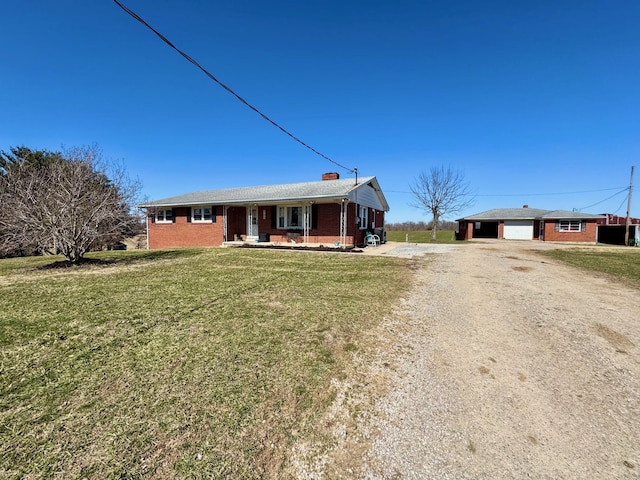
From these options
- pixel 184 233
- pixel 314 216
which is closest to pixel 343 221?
pixel 314 216

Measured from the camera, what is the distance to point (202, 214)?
737 inches

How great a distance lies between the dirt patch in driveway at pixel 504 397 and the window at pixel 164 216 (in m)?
19.0

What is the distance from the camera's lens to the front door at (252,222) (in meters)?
17.8

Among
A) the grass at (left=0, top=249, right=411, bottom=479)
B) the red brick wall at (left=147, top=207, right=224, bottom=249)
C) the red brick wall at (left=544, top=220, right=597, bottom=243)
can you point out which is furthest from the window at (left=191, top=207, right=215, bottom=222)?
the red brick wall at (left=544, top=220, right=597, bottom=243)

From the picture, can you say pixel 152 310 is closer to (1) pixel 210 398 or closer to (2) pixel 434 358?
(1) pixel 210 398

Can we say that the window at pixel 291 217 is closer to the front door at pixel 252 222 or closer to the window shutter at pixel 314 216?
the window shutter at pixel 314 216

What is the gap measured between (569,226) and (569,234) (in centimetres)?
85

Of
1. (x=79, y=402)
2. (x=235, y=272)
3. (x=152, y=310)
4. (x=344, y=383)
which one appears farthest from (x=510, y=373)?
(x=235, y=272)

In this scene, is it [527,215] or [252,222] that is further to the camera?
[527,215]

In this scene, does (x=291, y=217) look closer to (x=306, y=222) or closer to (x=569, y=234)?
(x=306, y=222)

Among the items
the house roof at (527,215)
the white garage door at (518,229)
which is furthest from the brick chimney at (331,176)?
the white garage door at (518,229)

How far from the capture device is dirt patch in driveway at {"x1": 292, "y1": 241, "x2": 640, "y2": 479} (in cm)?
203

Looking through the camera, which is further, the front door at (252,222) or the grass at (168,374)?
the front door at (252,222)

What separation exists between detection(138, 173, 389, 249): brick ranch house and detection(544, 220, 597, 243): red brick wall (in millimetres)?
20769
